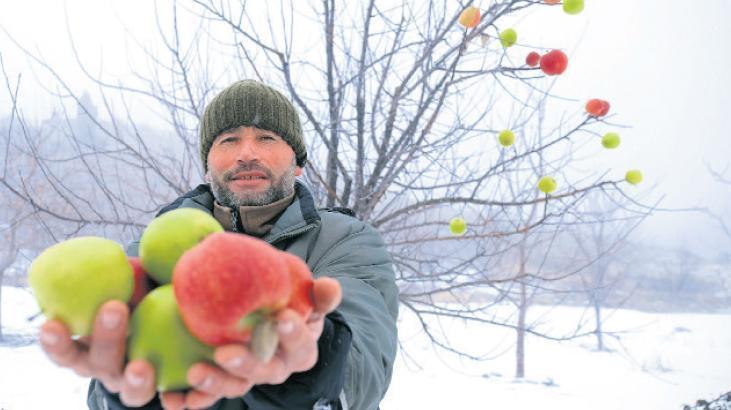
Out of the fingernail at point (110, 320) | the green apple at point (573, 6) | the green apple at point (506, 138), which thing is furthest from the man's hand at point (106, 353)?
the green apple at point (573, 6)

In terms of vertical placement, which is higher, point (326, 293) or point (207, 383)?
point (326, 293)

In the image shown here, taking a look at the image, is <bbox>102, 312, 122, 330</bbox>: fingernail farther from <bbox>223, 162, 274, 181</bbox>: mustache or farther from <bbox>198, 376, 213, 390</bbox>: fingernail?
<bbox>223, 162, 274, 181</bbox>: mustache

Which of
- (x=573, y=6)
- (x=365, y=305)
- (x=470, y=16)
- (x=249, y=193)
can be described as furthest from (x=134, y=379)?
(x=573, y=6)

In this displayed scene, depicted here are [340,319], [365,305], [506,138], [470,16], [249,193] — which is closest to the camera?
[340,319]

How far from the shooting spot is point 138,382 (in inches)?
26.3

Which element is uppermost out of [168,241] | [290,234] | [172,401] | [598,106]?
[598,106]

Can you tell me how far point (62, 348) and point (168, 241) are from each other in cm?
22

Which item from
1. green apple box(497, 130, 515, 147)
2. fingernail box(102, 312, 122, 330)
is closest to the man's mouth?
fingernail box(102, 312, 122, 330)

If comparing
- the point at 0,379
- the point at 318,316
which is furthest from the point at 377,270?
the point at 0,379

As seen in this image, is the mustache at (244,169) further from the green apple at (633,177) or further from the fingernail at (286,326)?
the green apple at (633,177)

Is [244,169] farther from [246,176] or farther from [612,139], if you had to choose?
[612,139]

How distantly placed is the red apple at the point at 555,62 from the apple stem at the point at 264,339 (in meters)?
2.06

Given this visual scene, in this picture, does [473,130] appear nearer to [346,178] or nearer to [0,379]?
[346,178]

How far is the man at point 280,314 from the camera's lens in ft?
2.25
